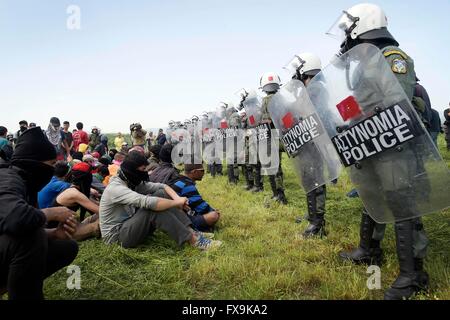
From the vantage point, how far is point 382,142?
2.31 meters

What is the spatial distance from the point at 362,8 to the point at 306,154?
1.37 meters

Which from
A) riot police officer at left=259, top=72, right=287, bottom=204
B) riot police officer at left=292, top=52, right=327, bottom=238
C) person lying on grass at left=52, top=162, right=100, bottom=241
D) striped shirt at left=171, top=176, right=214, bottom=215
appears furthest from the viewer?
riot police officer at left=259, top=72, right=287, bottom=204

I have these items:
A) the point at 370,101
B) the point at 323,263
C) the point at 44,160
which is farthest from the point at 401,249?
the point at 44,160

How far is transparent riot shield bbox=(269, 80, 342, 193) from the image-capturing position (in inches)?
130

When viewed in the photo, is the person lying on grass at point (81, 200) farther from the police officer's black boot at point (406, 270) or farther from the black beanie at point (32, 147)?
the police officer's black boot at point (406, 270)

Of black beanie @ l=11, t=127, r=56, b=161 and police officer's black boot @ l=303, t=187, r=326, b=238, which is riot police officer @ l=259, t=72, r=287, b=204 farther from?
black beanie @ l=11, t=127, r=56, b=161

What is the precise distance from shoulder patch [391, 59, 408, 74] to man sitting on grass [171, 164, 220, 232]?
2.59 metres

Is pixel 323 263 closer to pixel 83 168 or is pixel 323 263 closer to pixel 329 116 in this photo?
pixel 329 116

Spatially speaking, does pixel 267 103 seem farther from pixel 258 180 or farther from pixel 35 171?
pixel 35 171

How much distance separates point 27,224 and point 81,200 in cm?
210

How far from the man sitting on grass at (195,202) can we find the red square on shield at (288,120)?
1.31 metres

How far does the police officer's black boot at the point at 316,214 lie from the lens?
394 centimetres

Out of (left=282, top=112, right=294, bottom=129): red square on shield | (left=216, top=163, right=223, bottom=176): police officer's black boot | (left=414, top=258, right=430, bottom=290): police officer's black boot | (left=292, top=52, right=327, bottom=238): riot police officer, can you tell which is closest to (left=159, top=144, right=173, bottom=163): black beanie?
(left=282, top=112, right=294, bottom=129): red square on shield

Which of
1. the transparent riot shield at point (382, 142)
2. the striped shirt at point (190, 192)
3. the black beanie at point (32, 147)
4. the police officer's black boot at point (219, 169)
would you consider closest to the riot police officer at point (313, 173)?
the transparent riot shield at point (382, 142)
